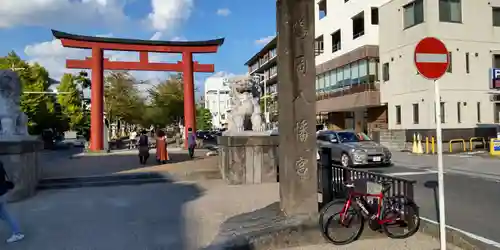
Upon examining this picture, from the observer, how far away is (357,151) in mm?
16094

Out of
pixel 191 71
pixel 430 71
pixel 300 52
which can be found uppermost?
pixel 191 71

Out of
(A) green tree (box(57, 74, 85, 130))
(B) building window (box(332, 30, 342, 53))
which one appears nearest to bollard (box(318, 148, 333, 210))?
(B) building window (box(332, 30, 342, 53))

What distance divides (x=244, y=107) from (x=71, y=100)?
52150mm

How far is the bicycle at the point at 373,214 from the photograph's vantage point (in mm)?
5715

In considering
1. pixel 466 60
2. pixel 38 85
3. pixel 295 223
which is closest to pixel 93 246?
pixel 295 223

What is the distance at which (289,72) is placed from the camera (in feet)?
20.2

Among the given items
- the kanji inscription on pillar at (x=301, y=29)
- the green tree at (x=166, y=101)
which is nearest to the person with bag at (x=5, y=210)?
the kanji inscription on pillar at (x=301, y=29)

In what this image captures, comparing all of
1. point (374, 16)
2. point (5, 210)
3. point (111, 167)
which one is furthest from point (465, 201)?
point (374, 16)

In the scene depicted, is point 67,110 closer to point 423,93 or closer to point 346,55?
point 346,55

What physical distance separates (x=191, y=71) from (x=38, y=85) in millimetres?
25714

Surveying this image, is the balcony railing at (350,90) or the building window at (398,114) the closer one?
the building window at (398,114)

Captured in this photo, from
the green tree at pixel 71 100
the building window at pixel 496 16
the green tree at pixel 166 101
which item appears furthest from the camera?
the green tree at pixel 71 100

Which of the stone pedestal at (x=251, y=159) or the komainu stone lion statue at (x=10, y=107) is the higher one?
the komainu stone lion statue at (x=10, y=107)

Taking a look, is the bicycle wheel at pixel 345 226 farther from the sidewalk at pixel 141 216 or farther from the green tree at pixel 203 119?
the green tree at pixel 203 119
